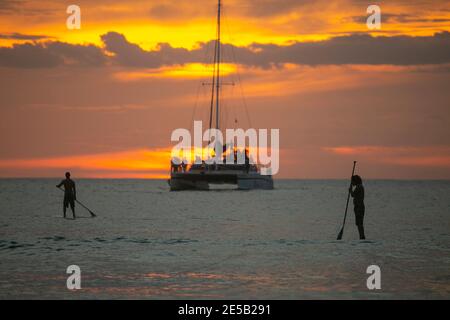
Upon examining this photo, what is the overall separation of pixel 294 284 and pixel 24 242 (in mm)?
9777

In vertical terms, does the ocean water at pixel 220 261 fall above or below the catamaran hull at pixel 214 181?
below

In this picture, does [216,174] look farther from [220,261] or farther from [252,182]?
[220,261]

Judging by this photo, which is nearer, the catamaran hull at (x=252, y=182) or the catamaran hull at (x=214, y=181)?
the catamaran hull at (x=214, y=181)

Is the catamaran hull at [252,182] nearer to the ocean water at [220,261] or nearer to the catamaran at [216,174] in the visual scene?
the catamaran at [216,174]

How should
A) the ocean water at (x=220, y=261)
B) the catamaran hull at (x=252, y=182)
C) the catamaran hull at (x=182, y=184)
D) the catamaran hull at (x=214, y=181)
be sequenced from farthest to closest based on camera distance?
1. the catamaran hull at (x=252, y=182)
2. the catamaran hull at (x=182, y=184)
3. the catamaran hull at (x=214, y=181)
4. the ocean water at (x=220, y=261)

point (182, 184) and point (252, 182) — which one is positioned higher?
point (252, 182)


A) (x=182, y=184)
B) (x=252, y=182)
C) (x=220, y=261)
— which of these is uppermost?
(x=252, y=182)

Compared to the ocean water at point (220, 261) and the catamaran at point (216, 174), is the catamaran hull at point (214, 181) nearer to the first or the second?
the catamaran at point (216, 174)

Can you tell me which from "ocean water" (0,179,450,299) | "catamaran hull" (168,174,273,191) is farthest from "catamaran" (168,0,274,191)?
"ocean water" (0,179,450,299)

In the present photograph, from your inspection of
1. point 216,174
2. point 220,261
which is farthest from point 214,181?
point 220,261

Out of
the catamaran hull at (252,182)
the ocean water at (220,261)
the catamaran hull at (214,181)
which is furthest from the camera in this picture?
the catamaran hull at (252,182)

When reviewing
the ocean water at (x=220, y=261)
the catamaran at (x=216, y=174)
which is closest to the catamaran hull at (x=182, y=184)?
the catamaran at (x=216, y=174)
